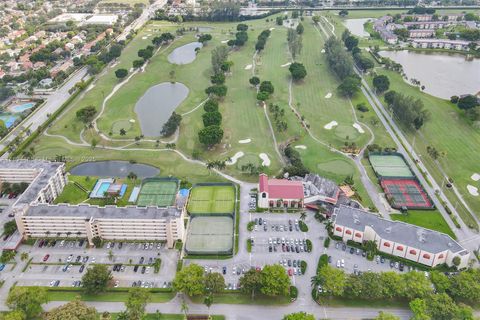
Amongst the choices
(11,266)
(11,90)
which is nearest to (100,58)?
(11,90)

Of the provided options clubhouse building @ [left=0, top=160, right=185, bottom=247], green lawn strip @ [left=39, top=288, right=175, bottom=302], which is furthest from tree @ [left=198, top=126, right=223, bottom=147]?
green lawn strip @ [left=39, top=288, right=175, bottom=302]

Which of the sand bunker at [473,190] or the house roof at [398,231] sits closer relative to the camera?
the house roof at [398,231]

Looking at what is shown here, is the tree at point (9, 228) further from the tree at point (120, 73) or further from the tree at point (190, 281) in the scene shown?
the tree at point (120, 73)

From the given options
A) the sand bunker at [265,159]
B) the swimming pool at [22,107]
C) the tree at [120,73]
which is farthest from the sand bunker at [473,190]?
the swimming pool at [22,107]

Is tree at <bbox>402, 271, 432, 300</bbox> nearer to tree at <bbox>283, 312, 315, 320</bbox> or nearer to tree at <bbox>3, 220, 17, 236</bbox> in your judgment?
tree at <bbox>283, 312, 315, 320</bbox>

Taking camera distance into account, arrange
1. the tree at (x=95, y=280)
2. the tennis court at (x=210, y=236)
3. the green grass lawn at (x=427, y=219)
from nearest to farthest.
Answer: the tree at (x=95, y=280) → the tennis court at (x=210, y=236) → the green grass lawn at (x=427, y=219)

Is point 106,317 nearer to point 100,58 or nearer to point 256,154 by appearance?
point 256,154

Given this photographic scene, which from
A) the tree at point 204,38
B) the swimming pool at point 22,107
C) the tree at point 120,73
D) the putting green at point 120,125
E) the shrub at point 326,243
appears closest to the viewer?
the shrub at point 326,243

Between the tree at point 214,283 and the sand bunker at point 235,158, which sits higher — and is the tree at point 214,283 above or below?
above
